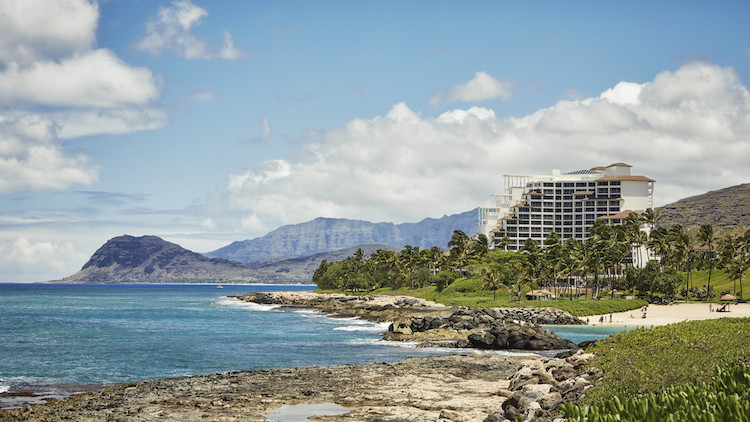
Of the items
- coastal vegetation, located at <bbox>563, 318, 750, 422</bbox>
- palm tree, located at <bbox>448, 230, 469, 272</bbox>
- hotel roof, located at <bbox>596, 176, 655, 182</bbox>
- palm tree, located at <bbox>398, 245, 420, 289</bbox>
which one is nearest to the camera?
coastal vegetation, located at <bbox>563, 318, 750, 422</bbox>

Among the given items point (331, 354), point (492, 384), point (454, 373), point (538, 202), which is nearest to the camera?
point (492, 384)

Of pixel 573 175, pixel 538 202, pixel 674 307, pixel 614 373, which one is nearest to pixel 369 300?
pixel 674 307

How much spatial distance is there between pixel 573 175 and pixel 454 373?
560 feet

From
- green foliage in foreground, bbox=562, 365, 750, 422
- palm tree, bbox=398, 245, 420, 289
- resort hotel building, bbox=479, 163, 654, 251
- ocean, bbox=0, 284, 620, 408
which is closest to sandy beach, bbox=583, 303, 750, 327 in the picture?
ocean, bbox=0, 284, 620, 408

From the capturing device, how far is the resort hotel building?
185125 millimetres

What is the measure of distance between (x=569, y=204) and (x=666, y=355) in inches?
6906

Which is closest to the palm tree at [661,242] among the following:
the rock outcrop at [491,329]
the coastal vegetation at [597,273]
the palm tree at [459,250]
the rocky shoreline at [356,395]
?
the coastal vegetation at [597,273]

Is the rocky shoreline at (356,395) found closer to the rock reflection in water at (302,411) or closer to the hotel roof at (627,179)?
the rock reflection in water at (302,411)

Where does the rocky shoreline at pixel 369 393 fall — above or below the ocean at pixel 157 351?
above

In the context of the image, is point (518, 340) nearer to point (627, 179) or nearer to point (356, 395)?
point (356, 395)

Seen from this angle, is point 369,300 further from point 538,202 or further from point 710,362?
point 710,362

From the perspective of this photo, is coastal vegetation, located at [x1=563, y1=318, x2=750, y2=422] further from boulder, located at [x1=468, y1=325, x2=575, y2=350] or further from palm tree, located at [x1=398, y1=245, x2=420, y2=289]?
palm tree, located at [x1=398, y1=245, x2=420, y2=289]

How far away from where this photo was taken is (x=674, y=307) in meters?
94.1

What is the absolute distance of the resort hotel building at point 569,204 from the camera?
185125mm
